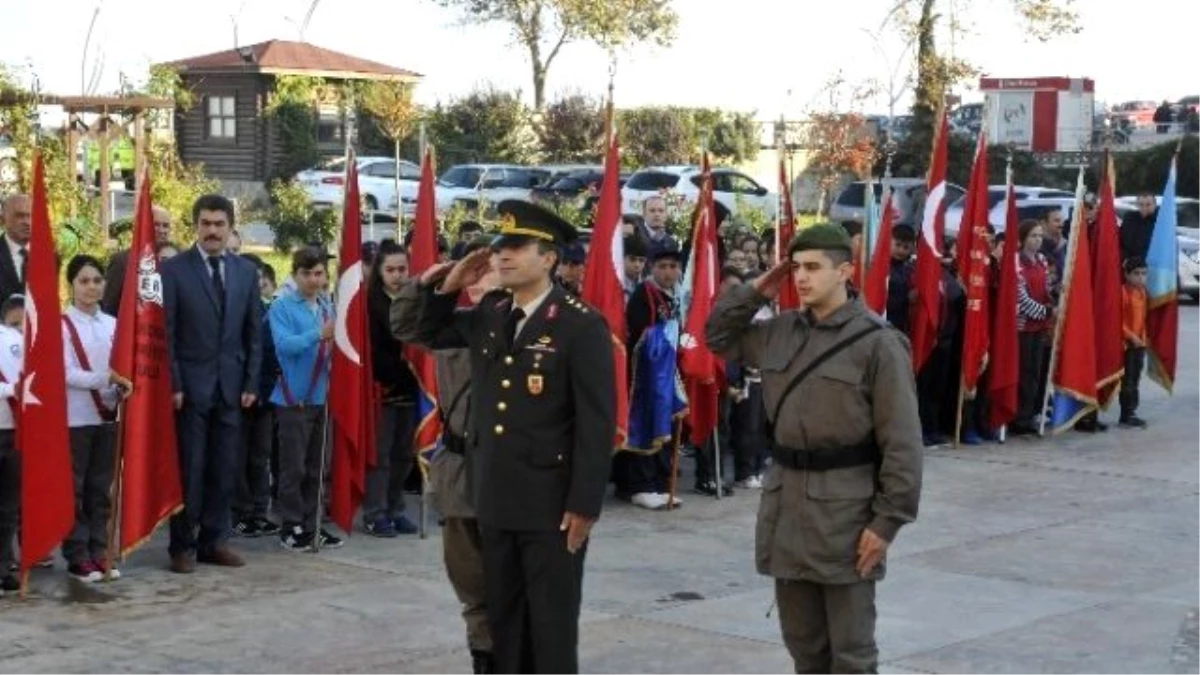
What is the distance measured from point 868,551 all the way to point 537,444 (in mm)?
1143

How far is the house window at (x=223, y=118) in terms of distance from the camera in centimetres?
5225

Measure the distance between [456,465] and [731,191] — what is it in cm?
3092

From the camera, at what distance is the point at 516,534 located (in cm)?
638

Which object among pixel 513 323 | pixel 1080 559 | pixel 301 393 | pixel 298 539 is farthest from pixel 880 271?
pixel 513 323

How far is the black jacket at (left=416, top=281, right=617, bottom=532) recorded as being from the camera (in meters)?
6.29

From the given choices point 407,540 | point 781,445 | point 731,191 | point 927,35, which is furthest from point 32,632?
point 927,35

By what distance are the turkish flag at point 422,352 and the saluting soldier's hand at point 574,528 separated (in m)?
4.11

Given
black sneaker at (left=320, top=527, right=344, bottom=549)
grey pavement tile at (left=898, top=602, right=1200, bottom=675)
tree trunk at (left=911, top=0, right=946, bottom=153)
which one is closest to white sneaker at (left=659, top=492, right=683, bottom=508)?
black sneaker at (left=320, top=527, right=344, bottom=549)

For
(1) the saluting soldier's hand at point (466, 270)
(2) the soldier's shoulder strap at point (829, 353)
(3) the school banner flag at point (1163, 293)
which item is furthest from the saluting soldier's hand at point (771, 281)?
(3) the school banner flag at point (1163, 293)

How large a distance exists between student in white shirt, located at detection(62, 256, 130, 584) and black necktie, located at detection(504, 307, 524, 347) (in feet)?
11.1

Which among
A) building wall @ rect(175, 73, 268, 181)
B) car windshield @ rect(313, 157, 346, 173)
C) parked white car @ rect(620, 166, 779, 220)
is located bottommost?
parked white car @ rect(620, 166, 779, 220)

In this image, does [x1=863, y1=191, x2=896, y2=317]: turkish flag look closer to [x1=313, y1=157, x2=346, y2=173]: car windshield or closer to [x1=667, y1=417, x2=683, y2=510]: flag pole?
[x1=667, y1=417, x2=683, y2=510]: flag pole

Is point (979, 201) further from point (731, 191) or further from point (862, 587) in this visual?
point (731, 191)

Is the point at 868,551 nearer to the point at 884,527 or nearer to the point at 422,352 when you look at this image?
the point at 884,527
